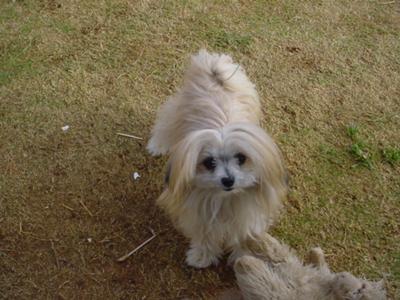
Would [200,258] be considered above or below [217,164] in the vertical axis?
below

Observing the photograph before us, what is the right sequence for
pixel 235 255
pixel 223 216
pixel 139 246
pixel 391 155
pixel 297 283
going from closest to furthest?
pixel 297 283 < pixel 223 216 < pixel 235 255 < pixel 139 246 < pixel 391 155

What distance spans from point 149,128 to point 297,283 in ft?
5.46

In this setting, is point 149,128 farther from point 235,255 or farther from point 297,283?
point 297,283

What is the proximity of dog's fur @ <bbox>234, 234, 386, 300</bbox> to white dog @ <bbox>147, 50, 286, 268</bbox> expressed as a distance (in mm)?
300

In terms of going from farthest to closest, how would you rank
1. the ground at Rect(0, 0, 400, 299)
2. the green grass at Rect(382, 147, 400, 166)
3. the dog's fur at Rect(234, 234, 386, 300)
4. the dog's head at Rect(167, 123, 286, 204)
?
the green grass at Rect(382, 147, 400, 166) < the ground at Rect(0, 0, 400, 299) < the dog's head at Rect(167, 123, 286, 204) < the dog's fur at Rect(234, 234, 386, 300)

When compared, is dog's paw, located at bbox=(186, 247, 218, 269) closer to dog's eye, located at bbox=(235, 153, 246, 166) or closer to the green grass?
dog's eye, located at bbox=(235, 153, 246, 166)

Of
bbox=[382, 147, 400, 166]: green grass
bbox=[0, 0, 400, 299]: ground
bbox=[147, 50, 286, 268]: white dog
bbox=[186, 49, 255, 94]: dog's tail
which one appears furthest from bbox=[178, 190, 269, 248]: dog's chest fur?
bbox=[382, 147, 400, 166]: green grass

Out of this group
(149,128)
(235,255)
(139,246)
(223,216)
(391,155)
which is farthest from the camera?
(149,128)

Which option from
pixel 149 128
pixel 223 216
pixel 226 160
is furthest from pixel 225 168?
pixel 149 128

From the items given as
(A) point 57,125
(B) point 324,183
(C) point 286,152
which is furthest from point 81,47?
(B) point 324,183

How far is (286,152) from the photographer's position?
3311mm

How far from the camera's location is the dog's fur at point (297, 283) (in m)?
2.02

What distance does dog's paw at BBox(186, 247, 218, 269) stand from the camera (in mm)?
2752

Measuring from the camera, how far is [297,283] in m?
2.18
